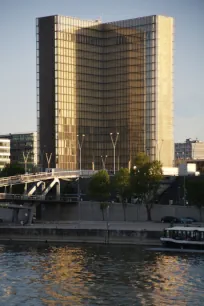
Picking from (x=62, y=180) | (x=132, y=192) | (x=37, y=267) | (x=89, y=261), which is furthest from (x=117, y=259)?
(x=62, y=180)

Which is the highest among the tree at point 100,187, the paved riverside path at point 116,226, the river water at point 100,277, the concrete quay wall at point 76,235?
the tree at point 100,187

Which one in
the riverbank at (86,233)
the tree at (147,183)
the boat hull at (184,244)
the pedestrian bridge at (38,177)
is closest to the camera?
the boat hull at (184,244)

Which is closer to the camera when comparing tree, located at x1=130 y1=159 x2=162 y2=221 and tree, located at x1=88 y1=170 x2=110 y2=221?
tree, located at x1=130 y1=159 x2=162 y2=221

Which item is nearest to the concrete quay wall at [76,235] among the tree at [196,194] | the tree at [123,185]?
the tree at [196,194]

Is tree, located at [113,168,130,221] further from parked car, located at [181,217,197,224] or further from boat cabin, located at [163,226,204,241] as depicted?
boat cabin, located at [163,226,204,241]

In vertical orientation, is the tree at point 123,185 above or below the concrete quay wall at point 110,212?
above

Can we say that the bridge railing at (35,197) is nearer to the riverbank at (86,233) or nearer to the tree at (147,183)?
the riverbank at (86,233)

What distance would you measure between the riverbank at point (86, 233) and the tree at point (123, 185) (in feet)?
43.6

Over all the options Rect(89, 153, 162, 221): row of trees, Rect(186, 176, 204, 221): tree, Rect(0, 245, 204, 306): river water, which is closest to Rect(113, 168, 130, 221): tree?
Rect(89, 153, 162, 221): row of trees

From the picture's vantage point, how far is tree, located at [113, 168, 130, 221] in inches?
6683

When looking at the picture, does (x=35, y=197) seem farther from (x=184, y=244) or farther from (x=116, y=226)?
(x=184, y=244)

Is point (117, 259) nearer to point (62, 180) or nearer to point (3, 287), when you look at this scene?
point (3, 287)

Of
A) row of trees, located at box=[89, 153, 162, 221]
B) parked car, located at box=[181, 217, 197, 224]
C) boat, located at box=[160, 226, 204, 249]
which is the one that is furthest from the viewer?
row of trees, located at box=[89, 153, 162, 221]

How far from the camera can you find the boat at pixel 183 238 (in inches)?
5003
